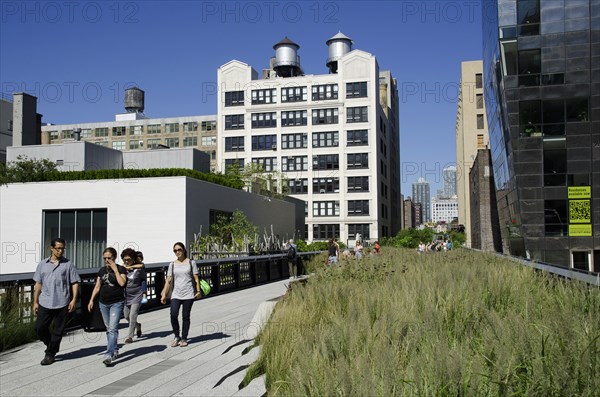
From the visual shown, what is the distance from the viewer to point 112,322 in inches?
386

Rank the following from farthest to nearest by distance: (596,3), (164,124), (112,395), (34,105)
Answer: (164,124) < (34,105) < (596,3) < (112,395)

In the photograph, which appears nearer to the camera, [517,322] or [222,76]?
[517,322]

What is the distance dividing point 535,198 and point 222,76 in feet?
219

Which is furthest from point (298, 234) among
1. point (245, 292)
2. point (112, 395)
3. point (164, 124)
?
point (112, 395)

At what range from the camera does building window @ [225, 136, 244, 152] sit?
97312mm

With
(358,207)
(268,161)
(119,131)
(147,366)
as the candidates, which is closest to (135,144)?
(119,131)

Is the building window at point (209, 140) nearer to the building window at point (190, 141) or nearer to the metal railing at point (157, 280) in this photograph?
the building window at point (190, 141)

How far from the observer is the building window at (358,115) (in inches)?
3629

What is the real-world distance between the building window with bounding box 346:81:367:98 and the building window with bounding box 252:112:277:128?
1207 centimetres

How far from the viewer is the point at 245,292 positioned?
76.7 ft

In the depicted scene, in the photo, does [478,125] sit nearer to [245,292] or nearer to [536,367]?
[245,292]

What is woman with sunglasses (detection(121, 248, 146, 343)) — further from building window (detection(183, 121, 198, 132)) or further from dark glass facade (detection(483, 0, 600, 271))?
building window (detection(183, 121, 198, 132))

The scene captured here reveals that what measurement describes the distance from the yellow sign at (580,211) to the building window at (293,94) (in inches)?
2367

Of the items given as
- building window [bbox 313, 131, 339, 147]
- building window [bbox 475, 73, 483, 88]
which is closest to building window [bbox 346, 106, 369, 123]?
building window [bbox 313, 131, 339, 147]
